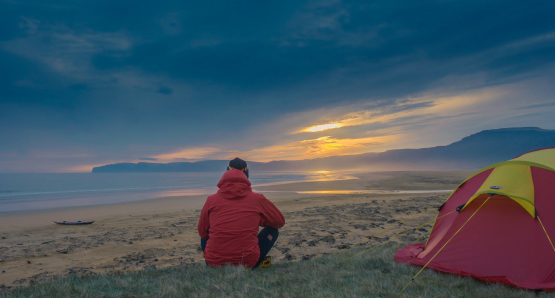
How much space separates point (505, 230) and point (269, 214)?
3.57 meters

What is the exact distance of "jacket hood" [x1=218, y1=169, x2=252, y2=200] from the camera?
415 centimetres

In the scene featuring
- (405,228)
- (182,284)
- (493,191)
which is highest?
(493,191)


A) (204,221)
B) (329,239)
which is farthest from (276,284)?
(329,239)

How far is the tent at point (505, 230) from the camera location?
12.7ft

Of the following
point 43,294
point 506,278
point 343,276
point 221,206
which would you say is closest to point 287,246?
point 343,276

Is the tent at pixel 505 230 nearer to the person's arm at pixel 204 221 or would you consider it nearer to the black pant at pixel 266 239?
the black pant at pixel 266 239

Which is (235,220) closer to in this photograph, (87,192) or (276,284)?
(276,284)

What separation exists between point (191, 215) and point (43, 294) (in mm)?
9653

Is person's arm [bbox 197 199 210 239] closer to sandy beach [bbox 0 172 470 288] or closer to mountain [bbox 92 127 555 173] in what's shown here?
sandy beach [bbox 0 172 470 288]

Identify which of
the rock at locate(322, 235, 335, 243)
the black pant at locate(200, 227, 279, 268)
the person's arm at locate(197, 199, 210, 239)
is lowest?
the rock at locate(322, 235, 335, 243)

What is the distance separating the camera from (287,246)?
723 centimetres

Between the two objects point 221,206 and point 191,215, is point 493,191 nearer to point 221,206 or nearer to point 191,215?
point 221,206

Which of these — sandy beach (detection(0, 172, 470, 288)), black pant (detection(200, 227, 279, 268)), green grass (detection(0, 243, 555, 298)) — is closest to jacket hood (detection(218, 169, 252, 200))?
black pant (detection(200, 227, 279, 268))

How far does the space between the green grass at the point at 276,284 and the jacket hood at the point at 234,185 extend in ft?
3.51
